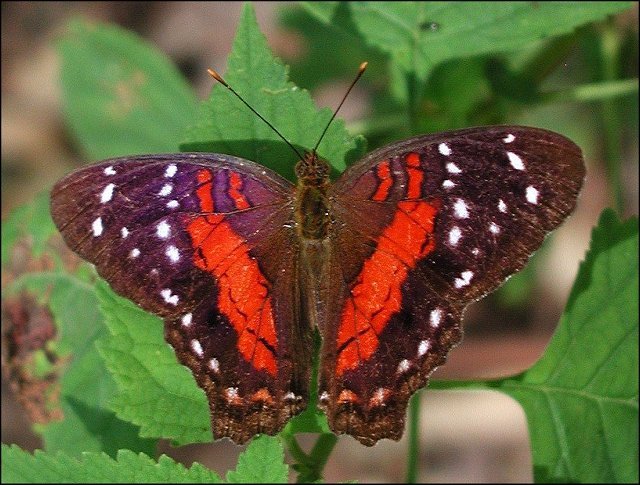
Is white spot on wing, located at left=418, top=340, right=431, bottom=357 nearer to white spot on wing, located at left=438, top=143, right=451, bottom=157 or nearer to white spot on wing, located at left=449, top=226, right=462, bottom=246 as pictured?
white spot on wing, located at left=449, top=226, right=462, bottom=246

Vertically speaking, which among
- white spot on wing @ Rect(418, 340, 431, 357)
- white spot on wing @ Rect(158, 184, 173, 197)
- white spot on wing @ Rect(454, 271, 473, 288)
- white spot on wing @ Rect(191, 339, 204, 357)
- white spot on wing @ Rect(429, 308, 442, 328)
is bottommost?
white spot on wing @ Rect(191, 339, 204, 357)

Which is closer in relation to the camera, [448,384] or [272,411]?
[272,411]

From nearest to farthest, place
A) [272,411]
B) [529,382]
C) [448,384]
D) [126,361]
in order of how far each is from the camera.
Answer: [272,411] < [126,361] < [448,384] < [529,382]

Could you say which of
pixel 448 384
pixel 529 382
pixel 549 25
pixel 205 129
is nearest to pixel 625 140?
pixel 549 25

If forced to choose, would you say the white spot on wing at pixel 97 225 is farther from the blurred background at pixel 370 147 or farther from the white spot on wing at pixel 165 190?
the blurred background at pixel 370 147

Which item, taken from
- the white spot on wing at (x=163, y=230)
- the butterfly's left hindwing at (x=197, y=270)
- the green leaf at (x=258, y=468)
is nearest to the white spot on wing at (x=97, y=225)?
the butterfly's left hindwing at (x=197, y=270)

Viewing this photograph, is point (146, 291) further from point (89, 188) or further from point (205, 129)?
point (205, 129)

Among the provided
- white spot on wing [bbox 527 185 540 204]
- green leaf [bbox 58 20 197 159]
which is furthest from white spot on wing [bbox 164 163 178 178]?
green leaf [bbox 58 20 197 159]
